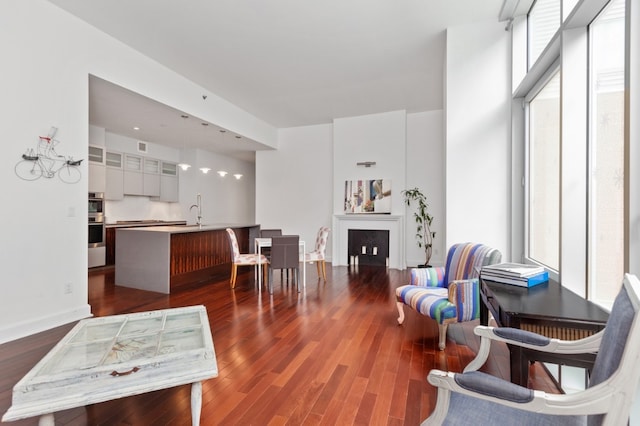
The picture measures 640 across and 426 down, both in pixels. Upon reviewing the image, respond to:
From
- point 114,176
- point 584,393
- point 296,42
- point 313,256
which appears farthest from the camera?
point 114,176

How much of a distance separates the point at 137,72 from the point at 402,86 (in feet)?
13.3

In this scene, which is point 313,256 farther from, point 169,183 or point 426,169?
point 169,183

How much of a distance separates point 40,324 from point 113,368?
2461mm

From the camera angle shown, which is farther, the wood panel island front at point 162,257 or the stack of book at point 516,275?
the wood panel island front at point 162,257

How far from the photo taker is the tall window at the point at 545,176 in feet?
7.80

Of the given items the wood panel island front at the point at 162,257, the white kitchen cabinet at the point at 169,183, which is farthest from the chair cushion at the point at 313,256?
the white kitchen cabinet at the point at 169,183

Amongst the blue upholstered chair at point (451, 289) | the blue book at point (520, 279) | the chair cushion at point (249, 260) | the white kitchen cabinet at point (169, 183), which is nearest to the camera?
the blue book at point (520, 279)

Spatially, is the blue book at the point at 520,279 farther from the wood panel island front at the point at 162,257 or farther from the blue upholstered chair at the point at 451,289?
the wood panel island front at the point at 162,257

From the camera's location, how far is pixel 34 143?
2.97 meters

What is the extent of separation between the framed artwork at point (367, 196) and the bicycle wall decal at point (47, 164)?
15.8 ft

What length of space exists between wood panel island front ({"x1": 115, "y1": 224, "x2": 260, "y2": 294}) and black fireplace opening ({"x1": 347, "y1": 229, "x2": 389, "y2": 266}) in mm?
2989

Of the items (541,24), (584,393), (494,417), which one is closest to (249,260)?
(494,417)

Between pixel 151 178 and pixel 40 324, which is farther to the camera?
pixel 151 178

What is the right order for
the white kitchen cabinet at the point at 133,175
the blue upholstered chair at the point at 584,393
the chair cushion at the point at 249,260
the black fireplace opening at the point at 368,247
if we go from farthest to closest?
1. the white kitchen cabinet at the point at 133,175
2. the black fireplace opening at the point at 368,247
3. the chair cushion at the point at 249,260
4. the blue upholstered chair at the point at 584,393
